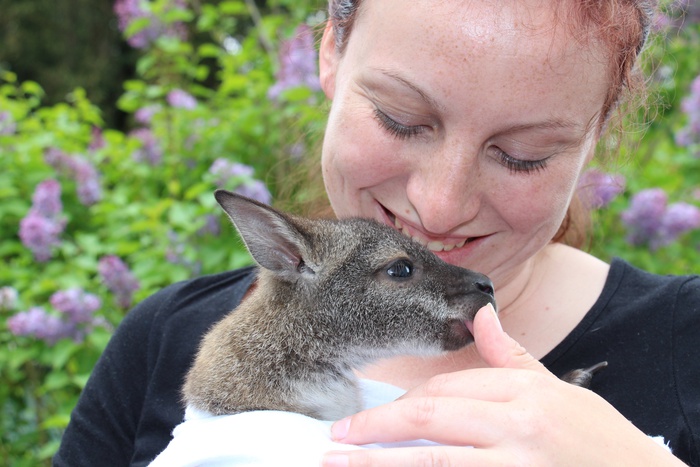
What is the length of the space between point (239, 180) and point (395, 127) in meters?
1.78

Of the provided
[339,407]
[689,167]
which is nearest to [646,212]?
[689,167]

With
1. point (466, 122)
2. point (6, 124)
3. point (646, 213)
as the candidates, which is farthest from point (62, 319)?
point (646, 213)

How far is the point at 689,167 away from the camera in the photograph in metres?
4.93

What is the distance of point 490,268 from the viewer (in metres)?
2.58

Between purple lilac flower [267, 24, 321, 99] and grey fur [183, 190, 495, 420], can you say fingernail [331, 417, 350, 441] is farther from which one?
purple lilac flower [267, 24, 321, 99]

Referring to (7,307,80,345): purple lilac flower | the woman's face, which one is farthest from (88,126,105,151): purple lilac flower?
the woman's face

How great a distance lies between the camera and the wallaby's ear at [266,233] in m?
2.12

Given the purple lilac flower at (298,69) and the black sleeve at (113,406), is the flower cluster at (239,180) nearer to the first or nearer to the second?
the purple lilac flower at (298,69)

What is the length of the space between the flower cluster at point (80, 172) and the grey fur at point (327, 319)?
275 cm

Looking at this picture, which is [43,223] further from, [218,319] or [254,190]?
[218,319]

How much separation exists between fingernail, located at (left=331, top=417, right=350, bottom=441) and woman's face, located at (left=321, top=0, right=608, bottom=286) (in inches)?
27.0

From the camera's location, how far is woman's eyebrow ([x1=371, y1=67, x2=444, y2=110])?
2.12 metres

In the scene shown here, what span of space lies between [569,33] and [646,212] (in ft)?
8.76

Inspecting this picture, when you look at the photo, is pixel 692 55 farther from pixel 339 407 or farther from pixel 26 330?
pixel 26 330
